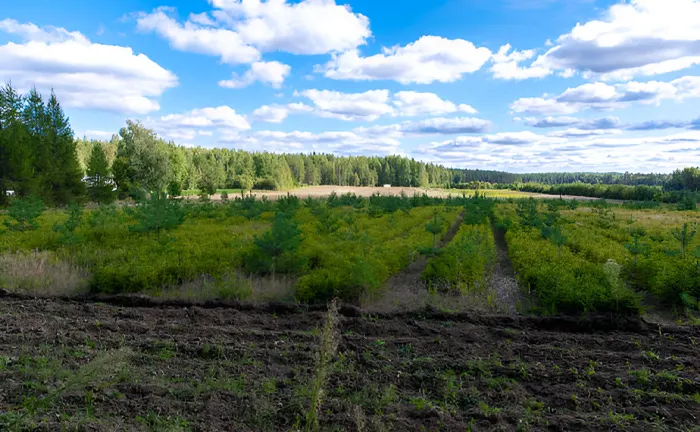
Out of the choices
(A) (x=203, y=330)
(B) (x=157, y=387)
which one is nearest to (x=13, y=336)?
Result: (A) (x=203, y=330)

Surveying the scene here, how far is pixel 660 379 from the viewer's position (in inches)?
203

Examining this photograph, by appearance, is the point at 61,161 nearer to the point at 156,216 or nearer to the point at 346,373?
the point at 156,216

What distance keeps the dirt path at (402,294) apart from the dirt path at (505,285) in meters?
1.72

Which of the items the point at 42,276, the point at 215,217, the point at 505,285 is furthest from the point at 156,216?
the point at 505,285

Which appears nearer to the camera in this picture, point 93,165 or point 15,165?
point 15,165

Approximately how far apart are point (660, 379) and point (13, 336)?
881 centimetres

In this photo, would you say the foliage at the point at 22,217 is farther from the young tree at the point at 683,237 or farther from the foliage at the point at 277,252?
the young tree at the point at 683,237

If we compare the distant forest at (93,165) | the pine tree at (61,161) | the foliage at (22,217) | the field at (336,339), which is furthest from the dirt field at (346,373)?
the pine tree at (61,161)

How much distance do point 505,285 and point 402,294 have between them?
2910 millimetres

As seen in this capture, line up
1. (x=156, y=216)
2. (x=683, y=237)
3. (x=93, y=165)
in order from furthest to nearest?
1. (x=93, y=165)
2. (x=156, y=216)
3. (x=683, y=237)

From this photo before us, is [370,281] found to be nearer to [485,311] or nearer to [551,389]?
[485,311]

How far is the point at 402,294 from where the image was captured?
9.57 meters

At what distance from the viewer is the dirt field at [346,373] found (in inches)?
162

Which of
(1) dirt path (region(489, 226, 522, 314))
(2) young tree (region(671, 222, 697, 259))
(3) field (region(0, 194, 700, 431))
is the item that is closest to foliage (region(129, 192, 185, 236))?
(3) field (region(0, 194, 700, 431))
